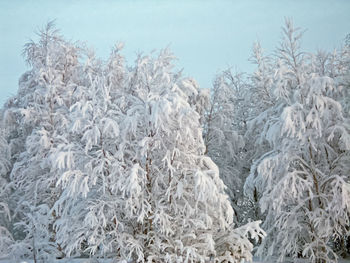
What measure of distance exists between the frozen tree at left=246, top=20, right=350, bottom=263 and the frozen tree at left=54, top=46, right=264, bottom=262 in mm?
1392

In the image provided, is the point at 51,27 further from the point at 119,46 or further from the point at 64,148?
the point at 64,148

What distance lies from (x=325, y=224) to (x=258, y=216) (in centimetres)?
594

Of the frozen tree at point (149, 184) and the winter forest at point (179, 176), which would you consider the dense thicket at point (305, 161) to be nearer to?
the winter forest at point (179, 176)

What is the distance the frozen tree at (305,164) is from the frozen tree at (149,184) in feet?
4.57

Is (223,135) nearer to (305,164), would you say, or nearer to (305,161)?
(305,161)

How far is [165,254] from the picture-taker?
41.0 ft

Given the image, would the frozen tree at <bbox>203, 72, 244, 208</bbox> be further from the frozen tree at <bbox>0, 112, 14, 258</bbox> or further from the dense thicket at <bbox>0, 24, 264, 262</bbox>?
the frozen tree at <bbox>0, 112, 14, 258</bbox>

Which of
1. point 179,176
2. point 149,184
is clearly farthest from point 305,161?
point 149,184

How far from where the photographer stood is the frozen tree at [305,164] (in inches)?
486

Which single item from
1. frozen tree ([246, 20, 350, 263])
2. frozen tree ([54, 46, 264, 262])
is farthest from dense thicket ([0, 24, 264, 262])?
frozen tree ([246, 20, 350, 263])

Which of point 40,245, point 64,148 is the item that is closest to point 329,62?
point 64,148

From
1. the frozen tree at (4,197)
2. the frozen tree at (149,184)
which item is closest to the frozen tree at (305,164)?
the frozen tree at (149,184)

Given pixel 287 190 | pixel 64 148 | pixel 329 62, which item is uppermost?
pixel 329 62

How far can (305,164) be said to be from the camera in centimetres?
1326
